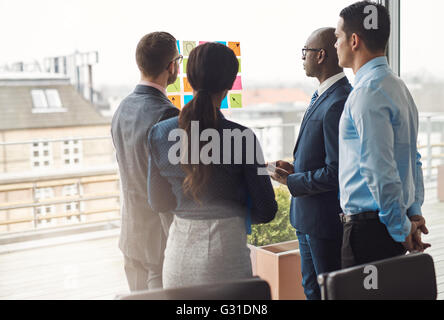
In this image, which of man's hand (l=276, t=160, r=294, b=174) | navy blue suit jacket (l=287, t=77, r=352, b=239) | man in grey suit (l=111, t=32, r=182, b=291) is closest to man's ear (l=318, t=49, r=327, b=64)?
navy blue suit jacket (l=287, t=77, r=352, b=239)

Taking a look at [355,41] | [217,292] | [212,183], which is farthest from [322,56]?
[217,292]

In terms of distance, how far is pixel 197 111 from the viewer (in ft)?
3.97

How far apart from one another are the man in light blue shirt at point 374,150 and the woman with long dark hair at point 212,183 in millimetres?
328

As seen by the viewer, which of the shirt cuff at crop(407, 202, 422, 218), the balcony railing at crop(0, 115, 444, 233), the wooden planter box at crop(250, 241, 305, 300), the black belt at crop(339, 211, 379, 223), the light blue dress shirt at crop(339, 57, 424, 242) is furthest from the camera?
the balcony railing at crop(0, 115, 444, 233)

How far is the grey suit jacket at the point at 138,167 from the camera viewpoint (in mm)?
1560

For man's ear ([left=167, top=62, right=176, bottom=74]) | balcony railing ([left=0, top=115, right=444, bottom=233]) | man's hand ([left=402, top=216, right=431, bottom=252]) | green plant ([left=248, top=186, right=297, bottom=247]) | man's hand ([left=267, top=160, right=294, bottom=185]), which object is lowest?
balcony railing ([left=0, top=115, right=444, bottom=233])

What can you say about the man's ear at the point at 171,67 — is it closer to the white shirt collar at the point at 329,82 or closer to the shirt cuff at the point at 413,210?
the white shirt collar at the point at 329,82

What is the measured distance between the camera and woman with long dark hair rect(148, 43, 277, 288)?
1207 millimetres

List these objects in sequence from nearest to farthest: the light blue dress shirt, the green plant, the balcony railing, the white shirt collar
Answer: the light blue dress shirt < the white shirt collar < the green plant < the balcony railing

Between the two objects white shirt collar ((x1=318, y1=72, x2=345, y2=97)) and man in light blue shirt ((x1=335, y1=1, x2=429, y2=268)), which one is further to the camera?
white shirt collar ((x1=318, y1=72, x2=345, y2=97))

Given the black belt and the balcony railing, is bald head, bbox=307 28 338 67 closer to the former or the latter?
Result: the black belt

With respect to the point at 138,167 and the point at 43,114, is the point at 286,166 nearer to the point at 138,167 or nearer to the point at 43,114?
the point at 138,167
